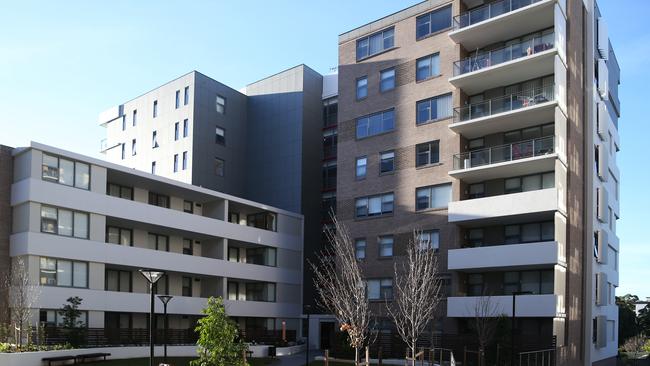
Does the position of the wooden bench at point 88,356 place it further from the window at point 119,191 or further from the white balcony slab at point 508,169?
the white balcony slab at point 508,169

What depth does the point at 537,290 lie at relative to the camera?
3919 centimetres

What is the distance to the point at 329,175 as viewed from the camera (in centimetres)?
5962

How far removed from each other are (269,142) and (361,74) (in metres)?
13.9

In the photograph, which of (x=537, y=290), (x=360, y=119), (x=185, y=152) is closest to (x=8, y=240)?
(x=185, y=152)

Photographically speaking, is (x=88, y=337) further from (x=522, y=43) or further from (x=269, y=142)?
(x=522, y=43)

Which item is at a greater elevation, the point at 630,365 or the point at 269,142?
the point at 269,142

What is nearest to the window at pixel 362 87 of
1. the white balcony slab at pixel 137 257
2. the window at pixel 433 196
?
the window at pixel 433 196

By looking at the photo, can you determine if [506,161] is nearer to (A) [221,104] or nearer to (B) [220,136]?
(B) [220,136]

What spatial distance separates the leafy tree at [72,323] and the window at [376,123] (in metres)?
23.4

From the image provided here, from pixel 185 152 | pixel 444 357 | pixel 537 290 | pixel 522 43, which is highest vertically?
pixel 522 43

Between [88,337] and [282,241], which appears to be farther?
[282,241]

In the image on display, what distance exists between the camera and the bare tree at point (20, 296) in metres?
34.9

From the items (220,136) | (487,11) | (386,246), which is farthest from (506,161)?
(220,136)

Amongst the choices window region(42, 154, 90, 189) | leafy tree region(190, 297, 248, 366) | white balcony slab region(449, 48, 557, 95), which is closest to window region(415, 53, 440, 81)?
white balcony slab region(449, 48, 557, 95)
